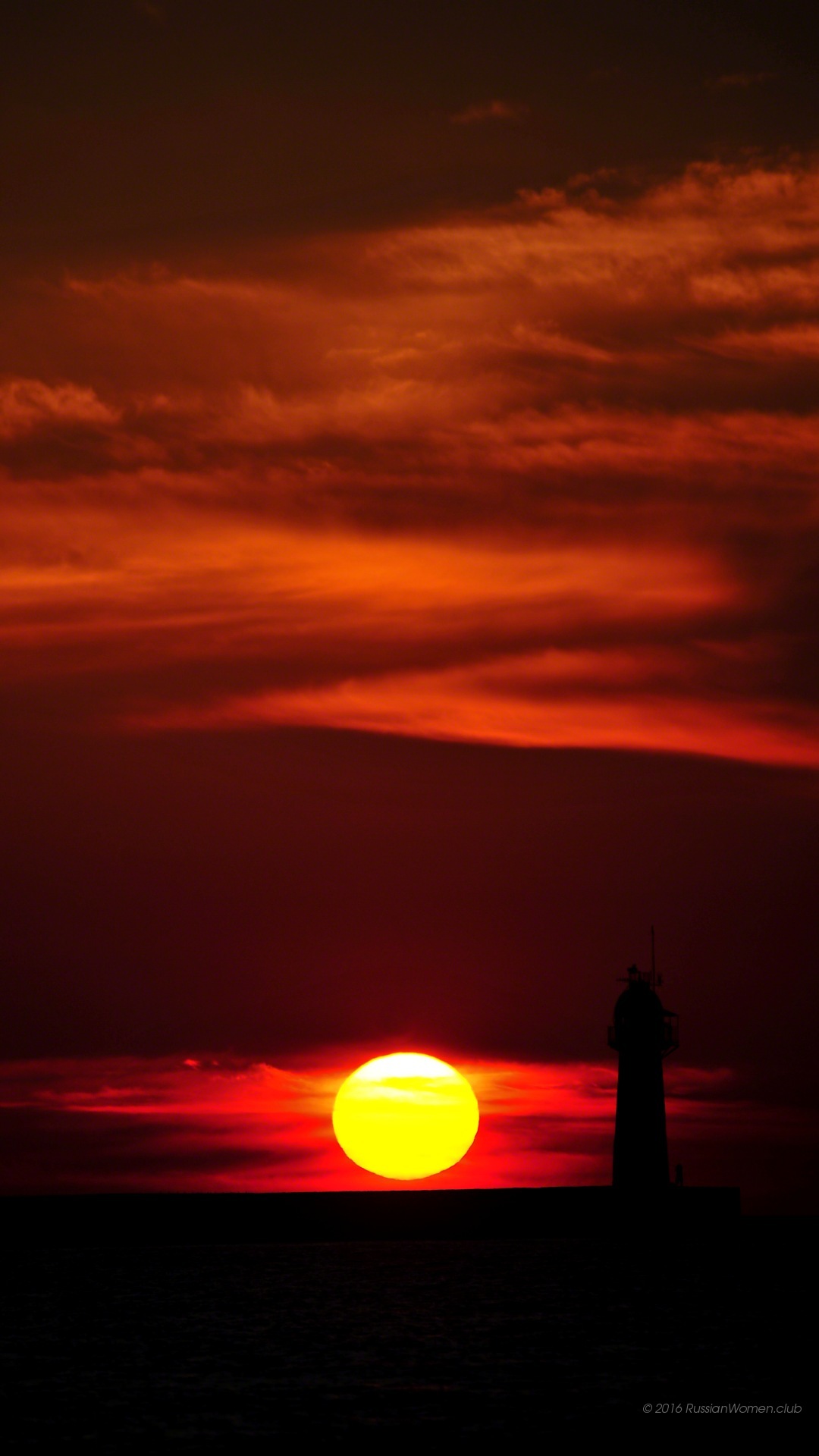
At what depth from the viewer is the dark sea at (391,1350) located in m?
30.8

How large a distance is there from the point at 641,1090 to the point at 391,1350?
3318 centimetres

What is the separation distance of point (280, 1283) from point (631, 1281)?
14.4 meters

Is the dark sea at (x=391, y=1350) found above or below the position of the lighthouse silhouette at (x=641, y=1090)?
below

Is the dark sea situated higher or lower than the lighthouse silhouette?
lower

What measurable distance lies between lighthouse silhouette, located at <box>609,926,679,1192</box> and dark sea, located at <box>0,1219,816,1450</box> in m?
4.50

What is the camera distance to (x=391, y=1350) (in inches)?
1601

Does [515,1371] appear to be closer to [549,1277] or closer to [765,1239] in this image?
[549,1277]

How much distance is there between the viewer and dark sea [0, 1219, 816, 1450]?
30.8 meters

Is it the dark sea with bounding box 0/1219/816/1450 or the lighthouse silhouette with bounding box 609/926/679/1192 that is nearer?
the dark sea with bounding box 0/1219/816/1450

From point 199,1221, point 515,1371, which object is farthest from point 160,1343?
point 199,1221

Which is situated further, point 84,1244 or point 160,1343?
point 84,1244

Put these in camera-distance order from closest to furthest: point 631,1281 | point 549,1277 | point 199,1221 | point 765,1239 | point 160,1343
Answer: point 160,1343
point 631,1281
point 549,1277
point 199,1221
point 765,1239

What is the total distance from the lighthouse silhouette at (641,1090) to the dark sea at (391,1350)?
14.7 ft

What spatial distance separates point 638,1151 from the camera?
233ft
